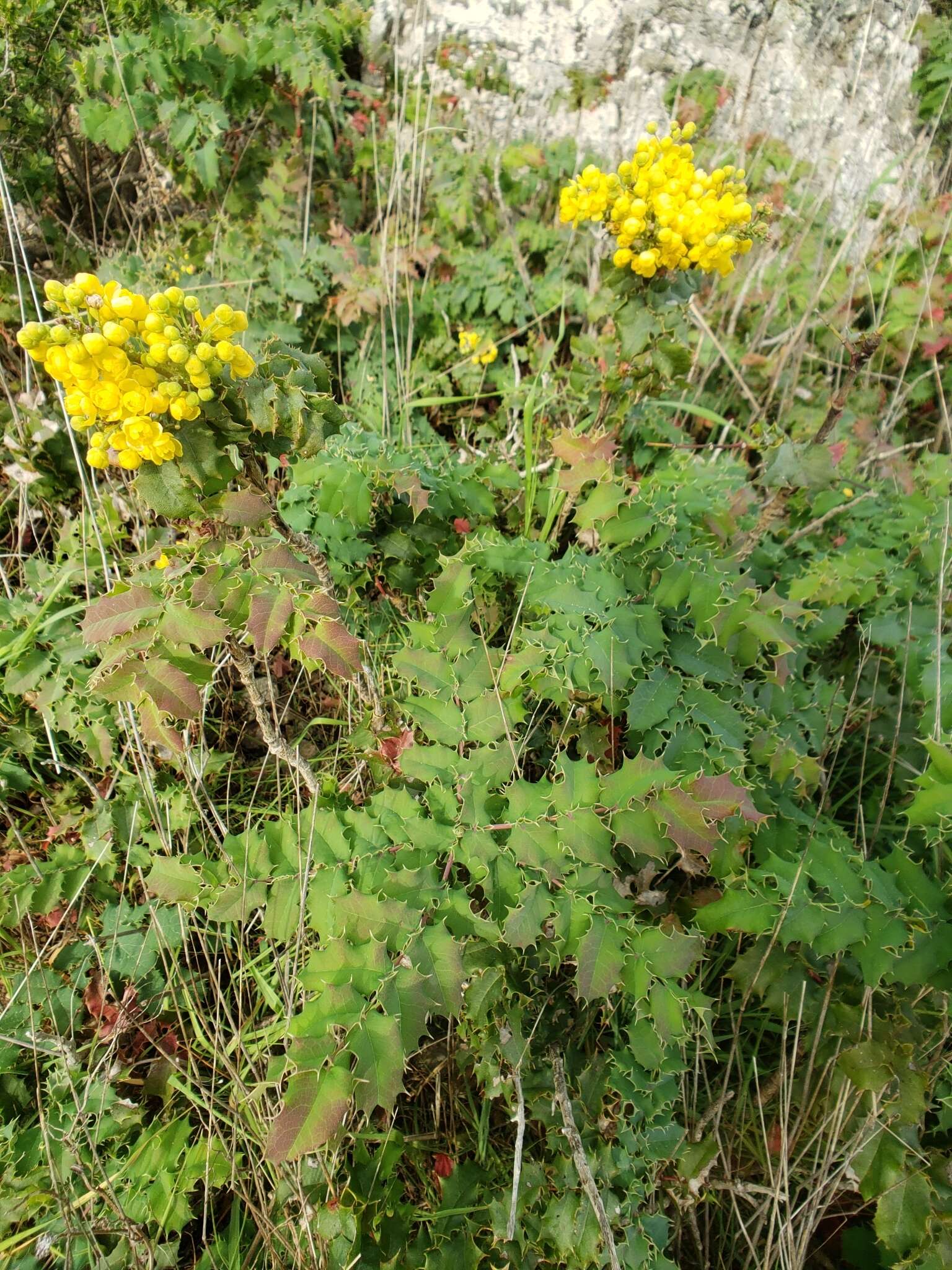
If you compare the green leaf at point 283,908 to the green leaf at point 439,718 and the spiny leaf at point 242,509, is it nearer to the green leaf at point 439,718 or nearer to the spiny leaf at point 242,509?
the green leaf at point 439,718

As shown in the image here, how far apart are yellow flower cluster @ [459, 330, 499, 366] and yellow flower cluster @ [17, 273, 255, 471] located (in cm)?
166

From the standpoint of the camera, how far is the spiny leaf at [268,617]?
106 cm

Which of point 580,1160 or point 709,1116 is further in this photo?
point 709,1116

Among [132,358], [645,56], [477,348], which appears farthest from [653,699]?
[645,56]

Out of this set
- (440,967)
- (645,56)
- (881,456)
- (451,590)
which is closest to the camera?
(440,967)

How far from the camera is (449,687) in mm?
1343

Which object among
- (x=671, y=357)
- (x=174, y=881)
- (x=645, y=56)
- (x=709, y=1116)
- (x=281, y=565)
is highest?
(x=645, y=56)

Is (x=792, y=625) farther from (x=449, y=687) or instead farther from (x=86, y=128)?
(x=86, y=128)

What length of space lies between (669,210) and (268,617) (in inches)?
55.7

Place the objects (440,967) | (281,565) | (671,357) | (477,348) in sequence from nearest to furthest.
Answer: (440,967), (281,565), (671,357), (477,348)

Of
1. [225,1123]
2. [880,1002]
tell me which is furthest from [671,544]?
[225,1123]

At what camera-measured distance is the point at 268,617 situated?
1070mm

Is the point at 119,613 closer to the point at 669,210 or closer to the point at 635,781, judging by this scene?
the point at 635,781

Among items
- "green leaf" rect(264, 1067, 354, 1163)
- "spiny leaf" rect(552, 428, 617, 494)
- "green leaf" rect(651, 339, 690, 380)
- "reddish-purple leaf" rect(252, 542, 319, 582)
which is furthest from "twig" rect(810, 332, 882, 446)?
"green leaf" rect(264, 1067, 354, 1163)
